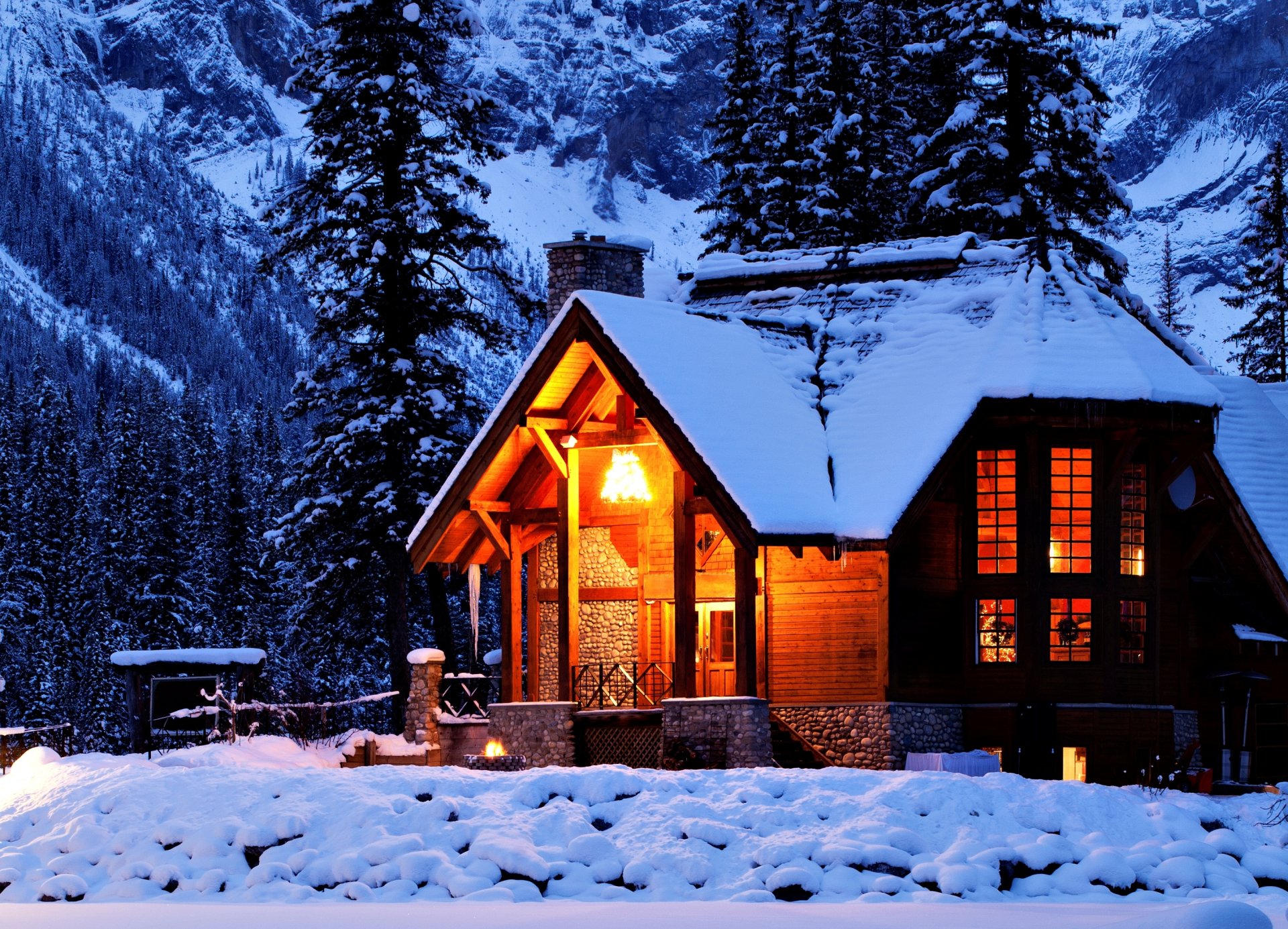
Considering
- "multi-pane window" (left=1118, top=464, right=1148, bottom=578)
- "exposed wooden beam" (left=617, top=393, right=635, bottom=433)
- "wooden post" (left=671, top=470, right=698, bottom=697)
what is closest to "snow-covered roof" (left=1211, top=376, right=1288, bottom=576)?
"multi-pane window" (left=1118, top=464, right=1148, bottom=578)

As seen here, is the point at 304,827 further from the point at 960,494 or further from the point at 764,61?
the point at 764,61

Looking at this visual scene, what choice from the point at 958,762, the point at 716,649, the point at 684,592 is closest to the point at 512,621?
the point at 716,649

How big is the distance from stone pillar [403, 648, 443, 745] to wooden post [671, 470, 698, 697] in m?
4.95

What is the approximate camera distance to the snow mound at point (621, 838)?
1734cm

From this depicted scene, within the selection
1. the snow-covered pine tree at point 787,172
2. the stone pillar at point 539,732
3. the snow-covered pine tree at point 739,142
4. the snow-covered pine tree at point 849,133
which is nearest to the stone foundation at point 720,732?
the stone pillar at point 539,732

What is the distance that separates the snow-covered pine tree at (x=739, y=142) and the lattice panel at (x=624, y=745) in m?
18.6

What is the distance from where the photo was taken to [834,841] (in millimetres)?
17906

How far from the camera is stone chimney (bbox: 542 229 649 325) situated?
3222 centimetres

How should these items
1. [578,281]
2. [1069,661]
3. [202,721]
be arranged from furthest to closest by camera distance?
1. [578,281]
2. [202,721]
3. [1069,661]

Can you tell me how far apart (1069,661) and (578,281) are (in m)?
10.7

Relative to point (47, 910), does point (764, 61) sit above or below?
above

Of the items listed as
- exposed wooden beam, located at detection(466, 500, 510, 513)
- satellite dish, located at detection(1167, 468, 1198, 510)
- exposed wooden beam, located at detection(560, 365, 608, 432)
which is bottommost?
exposed wooden beam, located at detection(466, 500, 510, 513)

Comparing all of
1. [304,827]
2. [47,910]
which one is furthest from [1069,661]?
[47,910]

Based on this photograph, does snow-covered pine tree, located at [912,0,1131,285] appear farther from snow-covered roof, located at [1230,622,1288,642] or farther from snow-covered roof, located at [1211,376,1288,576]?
snow-covered roof, located at [1230,622,1288,642]
